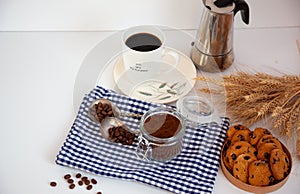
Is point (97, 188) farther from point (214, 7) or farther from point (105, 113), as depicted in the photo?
point (214, 7)

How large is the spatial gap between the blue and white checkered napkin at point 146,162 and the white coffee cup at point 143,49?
9 centimetres

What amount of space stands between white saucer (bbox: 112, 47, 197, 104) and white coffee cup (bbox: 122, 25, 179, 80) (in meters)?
0.02

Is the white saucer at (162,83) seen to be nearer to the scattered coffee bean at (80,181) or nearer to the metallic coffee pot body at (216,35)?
the metallic coffee pot body at (216,35)

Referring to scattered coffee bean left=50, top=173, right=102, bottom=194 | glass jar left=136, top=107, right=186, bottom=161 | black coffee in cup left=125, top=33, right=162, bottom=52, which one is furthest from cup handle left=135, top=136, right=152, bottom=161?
black coffee in cup left=125, top=33, right=162, bottom=52

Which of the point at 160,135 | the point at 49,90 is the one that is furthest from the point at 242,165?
the point at 49,90

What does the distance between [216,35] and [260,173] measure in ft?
1.08

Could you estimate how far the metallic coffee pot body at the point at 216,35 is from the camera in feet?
3.18

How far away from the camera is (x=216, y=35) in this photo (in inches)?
40.1

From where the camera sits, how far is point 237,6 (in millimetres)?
968

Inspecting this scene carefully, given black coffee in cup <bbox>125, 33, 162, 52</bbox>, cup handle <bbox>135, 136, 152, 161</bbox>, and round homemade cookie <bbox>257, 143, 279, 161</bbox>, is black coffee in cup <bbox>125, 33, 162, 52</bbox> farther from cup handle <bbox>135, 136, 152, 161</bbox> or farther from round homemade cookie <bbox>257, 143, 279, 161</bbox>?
round homemade cookie <bbox>257, 143, 279, 161</bbox>

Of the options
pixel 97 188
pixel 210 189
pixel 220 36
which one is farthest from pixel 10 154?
pixel 220 36

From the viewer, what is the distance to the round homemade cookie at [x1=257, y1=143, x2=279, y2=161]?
0.88 metres

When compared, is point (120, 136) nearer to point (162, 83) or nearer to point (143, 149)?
point (143, 149)

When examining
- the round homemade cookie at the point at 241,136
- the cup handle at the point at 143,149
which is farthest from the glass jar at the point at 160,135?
the round homemade cookie at the point at 241,136
